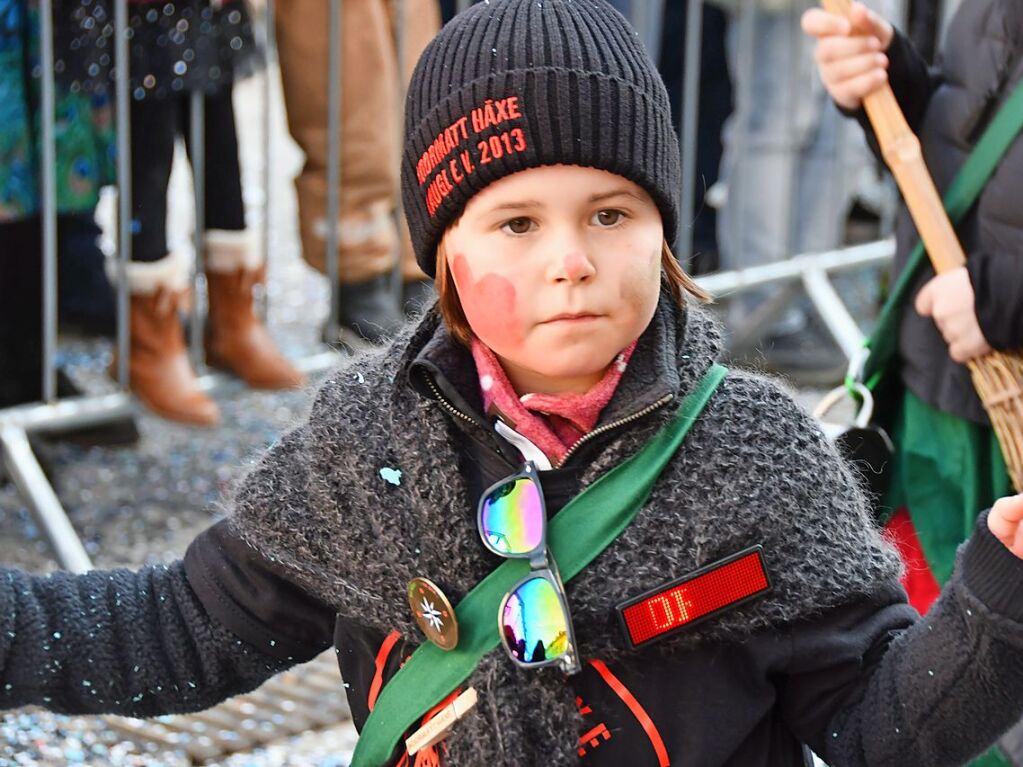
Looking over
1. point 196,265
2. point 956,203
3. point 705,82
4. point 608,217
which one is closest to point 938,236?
point 956,203

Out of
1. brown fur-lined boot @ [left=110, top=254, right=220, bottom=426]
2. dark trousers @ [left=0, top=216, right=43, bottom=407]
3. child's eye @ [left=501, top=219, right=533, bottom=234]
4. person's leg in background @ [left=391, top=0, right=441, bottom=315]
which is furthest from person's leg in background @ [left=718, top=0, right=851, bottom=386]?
child's eye @ [left=501, top=219, right=533, bottom=234]

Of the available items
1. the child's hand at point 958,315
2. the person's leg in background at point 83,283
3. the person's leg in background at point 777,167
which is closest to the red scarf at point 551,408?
the child's hand at point 958,315

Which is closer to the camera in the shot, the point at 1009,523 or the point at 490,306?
the point at 1009,523

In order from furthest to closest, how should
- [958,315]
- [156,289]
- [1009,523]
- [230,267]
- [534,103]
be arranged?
[230,267] < [156,289] < [958,315] < [534,103] < [1009,523]

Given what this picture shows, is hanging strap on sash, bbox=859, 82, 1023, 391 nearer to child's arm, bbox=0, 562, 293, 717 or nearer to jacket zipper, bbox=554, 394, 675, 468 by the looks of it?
jacket zipper, bbox=554, 394, 675, 468

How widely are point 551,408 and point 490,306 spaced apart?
0.13 metres

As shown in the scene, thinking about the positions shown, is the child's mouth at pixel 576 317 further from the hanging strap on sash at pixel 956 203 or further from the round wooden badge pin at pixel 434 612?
the hanging strap on sash at pixel 956 203

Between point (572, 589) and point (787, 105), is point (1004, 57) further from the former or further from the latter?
point (787, 105)

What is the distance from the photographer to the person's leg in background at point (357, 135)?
424 cm

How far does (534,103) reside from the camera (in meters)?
1.72

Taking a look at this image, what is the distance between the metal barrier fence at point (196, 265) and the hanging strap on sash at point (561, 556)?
63.7 inches

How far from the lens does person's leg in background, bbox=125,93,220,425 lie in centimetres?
401

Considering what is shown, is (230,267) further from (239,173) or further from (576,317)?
(576,317)

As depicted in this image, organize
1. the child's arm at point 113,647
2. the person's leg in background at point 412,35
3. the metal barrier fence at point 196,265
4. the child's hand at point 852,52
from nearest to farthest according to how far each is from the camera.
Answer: the child's arm at point 113,647, the child's hand at point 852,52, the metal barrier fence at point 196,265, the person's leg in background at point 412,35
